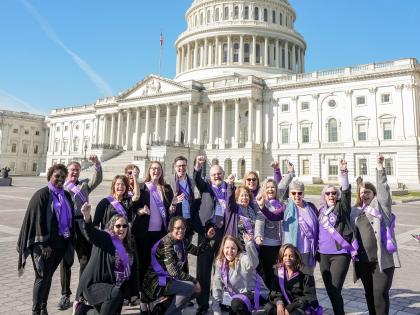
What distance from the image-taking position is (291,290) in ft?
16.8

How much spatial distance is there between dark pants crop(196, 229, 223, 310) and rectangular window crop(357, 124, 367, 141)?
48476mm

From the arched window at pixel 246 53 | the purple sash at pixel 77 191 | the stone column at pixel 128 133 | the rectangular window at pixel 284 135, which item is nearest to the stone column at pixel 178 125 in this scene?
the stone column at pixel 128 133

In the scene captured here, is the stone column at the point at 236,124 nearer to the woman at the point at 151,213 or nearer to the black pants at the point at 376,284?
the woman at the point at 151,213

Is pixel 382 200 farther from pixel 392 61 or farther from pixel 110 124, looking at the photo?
pixel 110 124

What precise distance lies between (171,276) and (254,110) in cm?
5357

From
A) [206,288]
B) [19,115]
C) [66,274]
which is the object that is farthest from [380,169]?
[19,115]

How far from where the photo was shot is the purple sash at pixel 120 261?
204 inches

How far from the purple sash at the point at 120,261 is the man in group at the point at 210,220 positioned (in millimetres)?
1520

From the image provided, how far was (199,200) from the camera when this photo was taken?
22.7 ft

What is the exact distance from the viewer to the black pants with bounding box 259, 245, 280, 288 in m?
6.34

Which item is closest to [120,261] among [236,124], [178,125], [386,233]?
[386,233]

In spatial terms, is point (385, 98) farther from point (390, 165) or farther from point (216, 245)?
point (216, 245)

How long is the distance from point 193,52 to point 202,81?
14.5m

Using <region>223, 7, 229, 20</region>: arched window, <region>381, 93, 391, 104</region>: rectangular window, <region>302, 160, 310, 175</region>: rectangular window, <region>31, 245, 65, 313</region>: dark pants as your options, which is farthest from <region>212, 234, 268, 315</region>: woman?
<region>223, 7, 229, 20</region>: arched window
